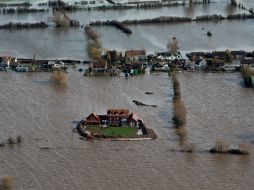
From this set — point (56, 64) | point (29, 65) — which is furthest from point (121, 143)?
point (29, 65)

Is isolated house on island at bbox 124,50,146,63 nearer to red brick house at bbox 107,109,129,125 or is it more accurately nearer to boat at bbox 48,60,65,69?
boat at bbox 48,60,65,69

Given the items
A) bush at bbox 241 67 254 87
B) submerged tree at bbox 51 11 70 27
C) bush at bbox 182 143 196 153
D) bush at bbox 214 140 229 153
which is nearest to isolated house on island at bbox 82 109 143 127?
bush at bbox 182 143 196 153

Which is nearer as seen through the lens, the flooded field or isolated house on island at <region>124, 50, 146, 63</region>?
isolated house on island at <region>124, 50, 146, 63</region>

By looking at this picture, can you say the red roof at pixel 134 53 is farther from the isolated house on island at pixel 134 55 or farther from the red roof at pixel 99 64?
the red roof at pixel 99 64

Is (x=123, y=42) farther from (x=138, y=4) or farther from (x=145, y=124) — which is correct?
(x=145, y=124)

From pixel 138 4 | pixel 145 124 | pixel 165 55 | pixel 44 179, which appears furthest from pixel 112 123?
pixel 138 4

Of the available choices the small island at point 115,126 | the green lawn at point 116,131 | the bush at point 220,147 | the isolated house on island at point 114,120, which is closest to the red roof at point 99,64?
the small island at point 115,126

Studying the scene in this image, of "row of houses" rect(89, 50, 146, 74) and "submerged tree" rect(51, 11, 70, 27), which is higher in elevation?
"submerged tree" rect(51, 11, 70, 27)

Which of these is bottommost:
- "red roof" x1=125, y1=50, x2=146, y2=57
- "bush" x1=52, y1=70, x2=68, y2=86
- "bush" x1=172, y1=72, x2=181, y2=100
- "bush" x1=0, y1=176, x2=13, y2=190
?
"bush" x1=0, y1=176, x2=13, y2=190

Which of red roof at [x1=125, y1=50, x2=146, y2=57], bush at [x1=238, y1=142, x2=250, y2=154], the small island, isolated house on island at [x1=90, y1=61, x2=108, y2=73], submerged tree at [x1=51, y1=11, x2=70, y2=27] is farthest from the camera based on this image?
submerged tree at [x1=51, y1=11, x2=70, y2=27]
